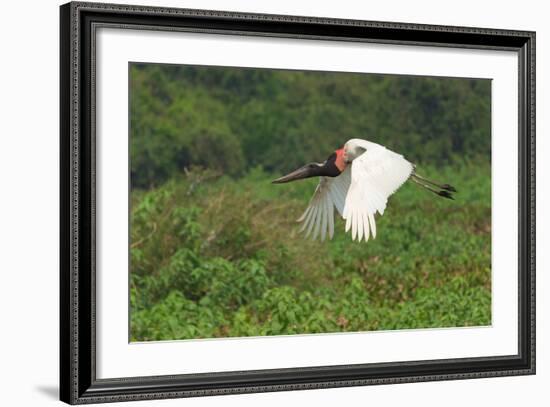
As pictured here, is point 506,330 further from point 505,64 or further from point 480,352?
point 505,64

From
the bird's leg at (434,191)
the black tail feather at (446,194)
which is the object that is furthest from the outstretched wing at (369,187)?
the black tail feather at (446,194)

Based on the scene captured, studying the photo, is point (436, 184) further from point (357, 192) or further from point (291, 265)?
point (291, 265)

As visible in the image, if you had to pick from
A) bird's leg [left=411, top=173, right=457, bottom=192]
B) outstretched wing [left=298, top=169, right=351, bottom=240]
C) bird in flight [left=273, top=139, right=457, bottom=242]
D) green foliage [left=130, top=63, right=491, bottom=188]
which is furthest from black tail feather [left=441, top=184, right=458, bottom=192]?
outstretched wing [left=298, top=169, right=351, bottom=240]

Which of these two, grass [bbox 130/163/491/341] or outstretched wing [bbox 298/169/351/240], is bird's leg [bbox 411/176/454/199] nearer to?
grass [bbox 130/163/491/341]

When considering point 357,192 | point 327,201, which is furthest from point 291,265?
point 357,192

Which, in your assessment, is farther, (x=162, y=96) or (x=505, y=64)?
(x=162, y=96)

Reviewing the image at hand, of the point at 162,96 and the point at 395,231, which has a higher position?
the point at 162,96

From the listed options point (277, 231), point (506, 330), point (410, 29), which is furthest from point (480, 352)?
point (410, 29)
